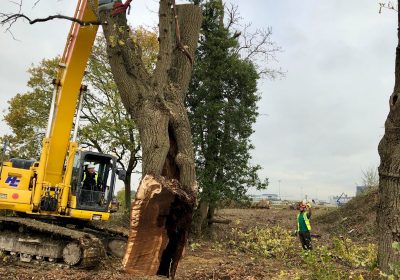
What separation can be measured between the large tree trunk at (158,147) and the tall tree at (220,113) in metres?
9.71

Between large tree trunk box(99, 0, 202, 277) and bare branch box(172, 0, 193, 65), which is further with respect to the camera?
bare branch box(172, 0, 193, 65)

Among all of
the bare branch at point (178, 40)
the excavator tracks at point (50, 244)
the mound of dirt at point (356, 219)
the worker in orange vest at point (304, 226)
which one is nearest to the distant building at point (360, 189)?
the mound of dirt at point (356, 219)

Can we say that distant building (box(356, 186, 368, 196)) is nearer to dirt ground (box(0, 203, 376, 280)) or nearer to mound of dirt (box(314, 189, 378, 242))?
mound of dirt (box(314, 189, 378, 242))

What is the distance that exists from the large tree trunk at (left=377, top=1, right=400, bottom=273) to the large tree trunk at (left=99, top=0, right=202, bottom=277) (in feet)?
8.08

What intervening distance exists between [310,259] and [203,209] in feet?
35.5

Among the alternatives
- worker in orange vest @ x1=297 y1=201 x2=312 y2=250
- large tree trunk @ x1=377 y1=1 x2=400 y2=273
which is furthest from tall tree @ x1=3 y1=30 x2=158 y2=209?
large tree trunk @ x1=377 y1=1 x2=400 y2=273

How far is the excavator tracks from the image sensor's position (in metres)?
9.67

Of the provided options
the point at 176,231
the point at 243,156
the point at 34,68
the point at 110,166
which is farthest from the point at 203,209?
the point at 34,68

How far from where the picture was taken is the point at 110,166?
11281mm

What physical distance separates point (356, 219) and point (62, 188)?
50.0 ft

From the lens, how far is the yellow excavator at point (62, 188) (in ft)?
32.3

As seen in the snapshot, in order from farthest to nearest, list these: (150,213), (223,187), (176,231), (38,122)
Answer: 1. (38,122)
2. (223,187)
3. (176,231)
4. (150,213)

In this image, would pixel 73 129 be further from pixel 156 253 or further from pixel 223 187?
pixel 223 187

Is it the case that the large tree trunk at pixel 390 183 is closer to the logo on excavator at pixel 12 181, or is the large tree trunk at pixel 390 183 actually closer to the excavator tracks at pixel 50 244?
the excavator tracks at pixel 50 244
